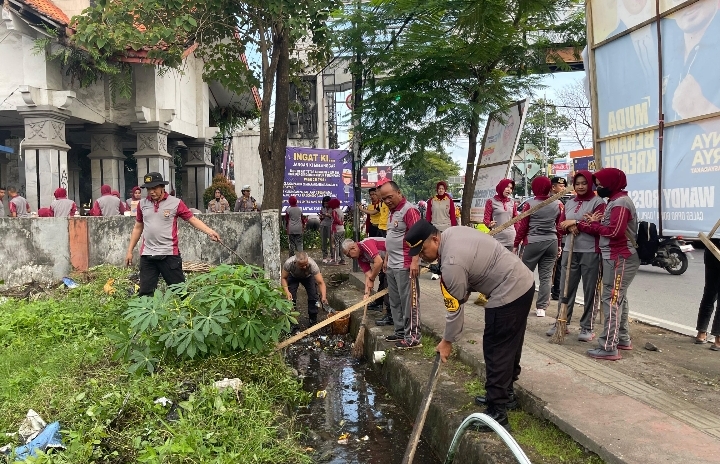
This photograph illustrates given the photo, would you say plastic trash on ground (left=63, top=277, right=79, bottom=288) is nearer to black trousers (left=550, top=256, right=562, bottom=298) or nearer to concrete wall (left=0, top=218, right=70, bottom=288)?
concrete wall (left=0, top=218, right=70, bottom=288)

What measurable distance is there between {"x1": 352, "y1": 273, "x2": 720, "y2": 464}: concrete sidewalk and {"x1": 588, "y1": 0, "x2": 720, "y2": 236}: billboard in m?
1.24

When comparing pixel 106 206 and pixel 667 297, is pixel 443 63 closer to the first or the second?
pixel 667 297

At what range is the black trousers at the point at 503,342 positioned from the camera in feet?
12.1

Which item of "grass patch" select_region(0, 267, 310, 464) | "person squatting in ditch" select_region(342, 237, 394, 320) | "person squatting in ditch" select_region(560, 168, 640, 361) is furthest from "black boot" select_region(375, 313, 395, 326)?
"person squatting in ditch" select_region(560, 168, 640, 361)

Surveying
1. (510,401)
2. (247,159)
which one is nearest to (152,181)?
(510,401)

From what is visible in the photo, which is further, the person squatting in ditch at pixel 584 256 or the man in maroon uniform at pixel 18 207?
the man in maroon uniform at pixel 18 207

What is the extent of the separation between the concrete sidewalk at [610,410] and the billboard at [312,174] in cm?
986

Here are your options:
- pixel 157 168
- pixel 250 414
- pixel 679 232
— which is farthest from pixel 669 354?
pixel 157 168

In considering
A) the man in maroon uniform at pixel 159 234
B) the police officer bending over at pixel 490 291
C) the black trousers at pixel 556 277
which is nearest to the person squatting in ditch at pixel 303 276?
the man in maroon uniform at pixel 159 234

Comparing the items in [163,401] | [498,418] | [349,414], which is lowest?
[349,414]

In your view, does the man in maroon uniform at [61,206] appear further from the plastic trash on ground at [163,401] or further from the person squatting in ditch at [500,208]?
the plastic trash on ground at [163,401]

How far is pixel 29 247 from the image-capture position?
8.88 meters

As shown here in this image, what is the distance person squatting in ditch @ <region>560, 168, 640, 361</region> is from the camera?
4.86 meters

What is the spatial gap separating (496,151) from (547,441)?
6152mm
